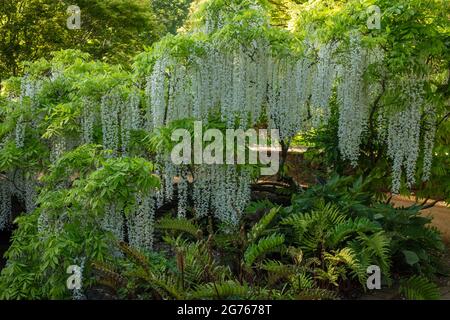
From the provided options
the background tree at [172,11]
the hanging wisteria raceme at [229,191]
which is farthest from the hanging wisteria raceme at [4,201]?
the background tree at [172,11]

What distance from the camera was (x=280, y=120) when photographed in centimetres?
808

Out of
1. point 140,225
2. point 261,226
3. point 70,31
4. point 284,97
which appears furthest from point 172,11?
point 261,226

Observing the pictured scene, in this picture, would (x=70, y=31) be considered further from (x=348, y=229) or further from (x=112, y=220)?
(x=348, y=229)

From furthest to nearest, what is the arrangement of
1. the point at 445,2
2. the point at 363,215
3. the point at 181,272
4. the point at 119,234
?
the point at 445,2 < the point at 363,215 < the point at 119,234 < the point at 181,272

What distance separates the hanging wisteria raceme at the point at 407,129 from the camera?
7.65 m

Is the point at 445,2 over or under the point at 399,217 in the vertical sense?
over

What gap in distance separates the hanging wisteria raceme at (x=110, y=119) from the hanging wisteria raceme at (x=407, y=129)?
392 cm

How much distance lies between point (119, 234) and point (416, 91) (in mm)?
4568

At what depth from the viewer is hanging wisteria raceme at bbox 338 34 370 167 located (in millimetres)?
7523

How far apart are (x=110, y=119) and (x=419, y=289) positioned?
14.5 feet

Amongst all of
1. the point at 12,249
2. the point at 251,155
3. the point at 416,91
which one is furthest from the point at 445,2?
the point at 12,249

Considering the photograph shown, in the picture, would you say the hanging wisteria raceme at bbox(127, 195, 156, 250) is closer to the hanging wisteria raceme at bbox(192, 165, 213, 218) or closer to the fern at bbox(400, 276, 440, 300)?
the hanging wisteria raceme at bbox(192, 165, 213, 218)
